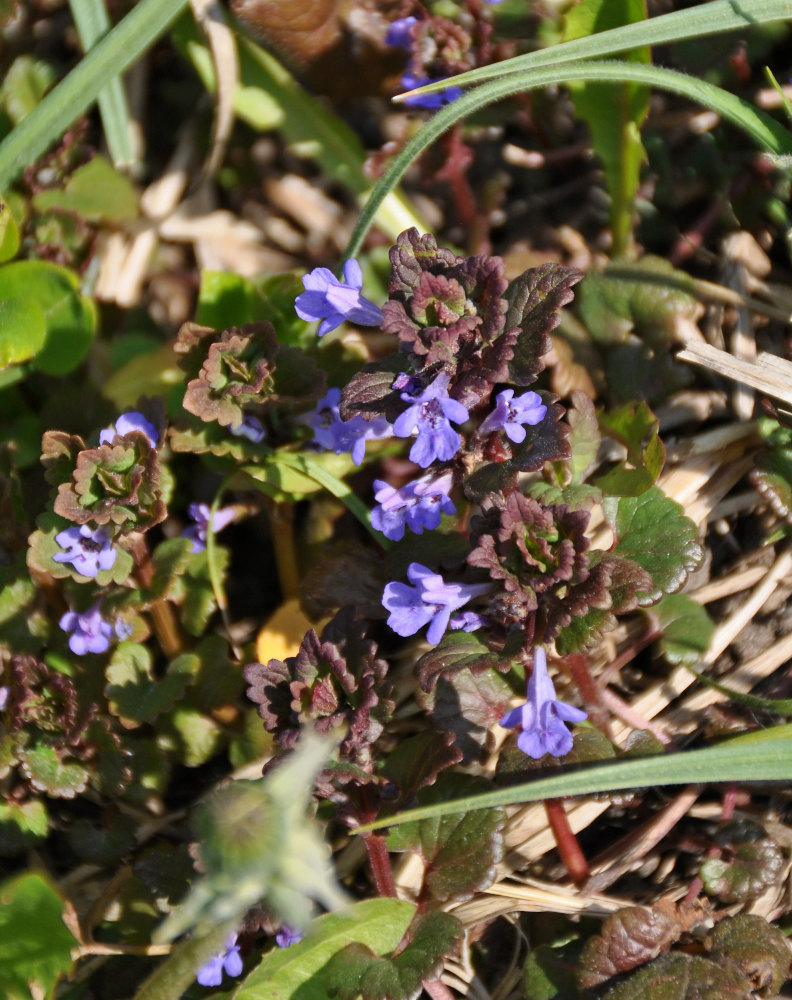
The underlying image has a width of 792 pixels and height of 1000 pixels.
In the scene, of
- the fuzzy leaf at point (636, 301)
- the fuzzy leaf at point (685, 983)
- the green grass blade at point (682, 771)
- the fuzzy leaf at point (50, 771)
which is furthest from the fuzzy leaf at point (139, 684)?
the fuzzy leaf at point (636, 301)

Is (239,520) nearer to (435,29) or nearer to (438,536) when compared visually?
(438,536)

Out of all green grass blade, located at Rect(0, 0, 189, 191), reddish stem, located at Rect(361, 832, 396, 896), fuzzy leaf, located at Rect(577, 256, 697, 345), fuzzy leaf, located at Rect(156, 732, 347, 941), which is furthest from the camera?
fuzzy leaf, located at Rect(577, 256, 697, 345)

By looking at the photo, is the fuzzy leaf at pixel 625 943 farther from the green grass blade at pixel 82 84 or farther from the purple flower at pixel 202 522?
the green grass blade at pixel 82 84

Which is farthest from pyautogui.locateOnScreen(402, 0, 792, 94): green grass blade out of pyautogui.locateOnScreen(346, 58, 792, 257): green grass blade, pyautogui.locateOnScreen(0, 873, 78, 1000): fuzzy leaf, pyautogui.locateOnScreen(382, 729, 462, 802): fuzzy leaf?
pyautogui.locateOnScreen(0, 873, 78, 1000): fuzzy leaf

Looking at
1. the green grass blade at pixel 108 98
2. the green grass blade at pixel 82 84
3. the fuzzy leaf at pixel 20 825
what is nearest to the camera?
the fuzzy leaf at pixel 20 825

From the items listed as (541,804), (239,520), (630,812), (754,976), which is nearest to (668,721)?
(630,812)

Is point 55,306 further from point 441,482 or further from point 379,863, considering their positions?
point 379,863

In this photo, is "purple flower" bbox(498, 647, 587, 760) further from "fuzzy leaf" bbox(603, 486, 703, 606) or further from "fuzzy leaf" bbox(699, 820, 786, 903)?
"fuzzy leaf" bbox(699, 820, 786, 903)
